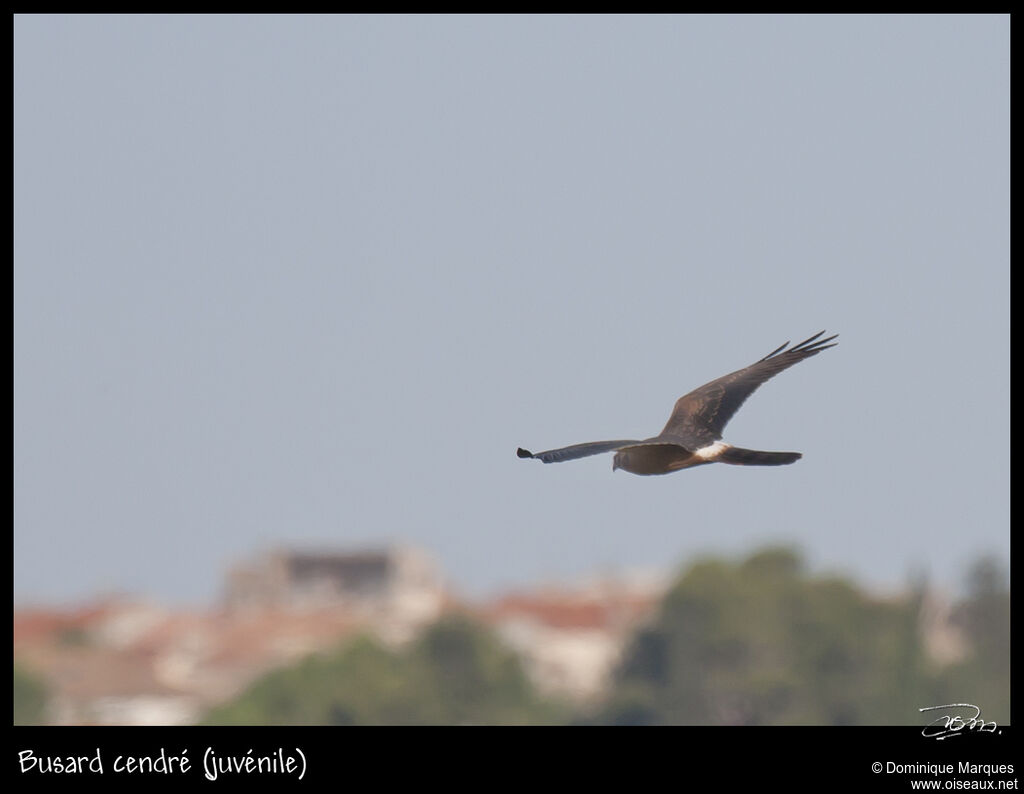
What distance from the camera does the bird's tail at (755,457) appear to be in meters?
17.3

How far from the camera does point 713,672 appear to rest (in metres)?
92.1

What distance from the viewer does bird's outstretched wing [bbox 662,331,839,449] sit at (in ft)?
60.7

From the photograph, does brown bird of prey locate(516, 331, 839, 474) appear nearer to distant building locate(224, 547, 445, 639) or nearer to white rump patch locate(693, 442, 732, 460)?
white rump patch locate(693, 442, 732, 460)

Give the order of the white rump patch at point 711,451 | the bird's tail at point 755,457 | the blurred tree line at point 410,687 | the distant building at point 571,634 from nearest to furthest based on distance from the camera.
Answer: the bird's tail at point 755,457
the white rump patch at point 711,451
the blurred tree line at point 410,687
the distant building at point 571,634

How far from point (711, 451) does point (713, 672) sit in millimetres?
75499

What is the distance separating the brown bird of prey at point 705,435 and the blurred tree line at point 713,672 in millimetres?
67030

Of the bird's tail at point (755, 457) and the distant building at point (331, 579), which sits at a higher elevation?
the distant building at point (331, 579)

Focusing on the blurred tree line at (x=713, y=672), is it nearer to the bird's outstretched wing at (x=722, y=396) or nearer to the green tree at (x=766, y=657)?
the green tree at (x=766, y=657)

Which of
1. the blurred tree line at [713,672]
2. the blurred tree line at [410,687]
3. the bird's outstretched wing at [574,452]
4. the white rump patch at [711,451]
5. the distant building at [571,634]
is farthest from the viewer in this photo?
the distant building at [571,634]

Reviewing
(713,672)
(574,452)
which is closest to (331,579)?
(713,672)

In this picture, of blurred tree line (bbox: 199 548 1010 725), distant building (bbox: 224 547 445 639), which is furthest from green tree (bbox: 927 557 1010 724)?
distant building (bbox: 224 547 445 639)

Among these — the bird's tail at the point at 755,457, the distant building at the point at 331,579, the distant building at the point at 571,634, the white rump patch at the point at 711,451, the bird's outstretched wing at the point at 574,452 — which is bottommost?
the bird's outstretched wing at the point at 574,452

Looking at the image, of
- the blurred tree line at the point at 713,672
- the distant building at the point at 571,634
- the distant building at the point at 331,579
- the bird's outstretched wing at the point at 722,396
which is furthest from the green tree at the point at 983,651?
the bird's outstretched wing at the point at 722,396
